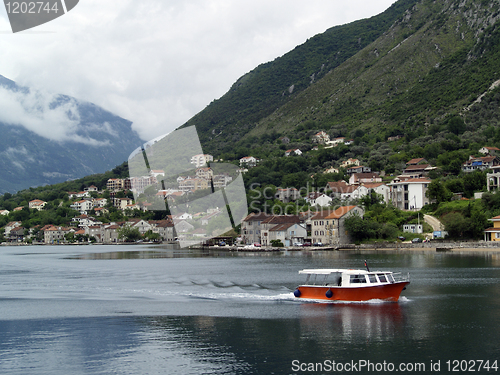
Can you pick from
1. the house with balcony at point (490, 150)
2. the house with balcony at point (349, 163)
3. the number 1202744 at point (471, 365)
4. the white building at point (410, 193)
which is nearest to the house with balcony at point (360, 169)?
the house with balcony at point (349, 163)

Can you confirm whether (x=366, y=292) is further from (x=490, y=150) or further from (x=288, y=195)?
(x=288, y=195)

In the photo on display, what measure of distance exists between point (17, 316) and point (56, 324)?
3688mm

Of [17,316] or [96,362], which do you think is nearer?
[96,362]

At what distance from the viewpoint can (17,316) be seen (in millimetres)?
26609

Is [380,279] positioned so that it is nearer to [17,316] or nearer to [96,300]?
[96,300]

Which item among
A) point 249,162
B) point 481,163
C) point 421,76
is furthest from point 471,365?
point 421,76

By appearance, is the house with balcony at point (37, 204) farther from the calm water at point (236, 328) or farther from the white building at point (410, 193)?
the calm water at point (236, 328)

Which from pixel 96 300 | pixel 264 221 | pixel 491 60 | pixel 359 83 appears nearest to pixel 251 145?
pixel 359 83

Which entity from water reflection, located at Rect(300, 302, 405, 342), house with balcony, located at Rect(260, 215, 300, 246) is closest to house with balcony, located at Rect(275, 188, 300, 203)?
house with balcony, located at Rect(260, 215, 300, 246)

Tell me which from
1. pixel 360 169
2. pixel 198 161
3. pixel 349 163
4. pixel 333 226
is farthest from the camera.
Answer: pixel 349 163

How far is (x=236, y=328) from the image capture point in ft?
73.8

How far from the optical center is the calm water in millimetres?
17562

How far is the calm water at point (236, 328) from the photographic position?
Answer: 691 inches

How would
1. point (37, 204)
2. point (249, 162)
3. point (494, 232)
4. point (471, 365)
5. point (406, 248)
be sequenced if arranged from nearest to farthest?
point (471, 365)
point (494, 232)
point (406, 248)
point (249, 162)
point (37, 204)
